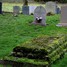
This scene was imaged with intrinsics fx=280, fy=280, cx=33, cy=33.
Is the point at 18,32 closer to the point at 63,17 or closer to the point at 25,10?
the point at 63,17

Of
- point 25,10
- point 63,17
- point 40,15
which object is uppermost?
point 40,15

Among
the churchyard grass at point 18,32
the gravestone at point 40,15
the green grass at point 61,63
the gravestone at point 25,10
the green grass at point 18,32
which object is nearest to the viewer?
the green grass at point 61,63

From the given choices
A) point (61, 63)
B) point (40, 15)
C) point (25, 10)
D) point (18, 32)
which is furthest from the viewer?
point (25, 10)

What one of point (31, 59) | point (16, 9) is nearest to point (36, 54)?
point (31, 59)

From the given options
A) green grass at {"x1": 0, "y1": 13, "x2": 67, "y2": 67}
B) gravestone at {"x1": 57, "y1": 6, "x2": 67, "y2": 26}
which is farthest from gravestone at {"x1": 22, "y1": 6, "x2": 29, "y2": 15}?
gravestone at {"x1": 57, "y1": 6, "x2": 67, "y2": 26}

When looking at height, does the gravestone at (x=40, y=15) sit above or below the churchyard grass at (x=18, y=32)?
above

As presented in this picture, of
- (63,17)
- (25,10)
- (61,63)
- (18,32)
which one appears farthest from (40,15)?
(61,63)

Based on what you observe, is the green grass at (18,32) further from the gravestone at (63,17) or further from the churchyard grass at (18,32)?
the gravestone at (63,17)

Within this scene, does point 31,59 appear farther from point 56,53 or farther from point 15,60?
point 56,53

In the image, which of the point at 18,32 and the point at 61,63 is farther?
the point at 18,32

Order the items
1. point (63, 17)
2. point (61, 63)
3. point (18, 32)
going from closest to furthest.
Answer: point (61, 63) < point (18, 32) < point (63, 17)

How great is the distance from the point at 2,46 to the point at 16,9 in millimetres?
12454

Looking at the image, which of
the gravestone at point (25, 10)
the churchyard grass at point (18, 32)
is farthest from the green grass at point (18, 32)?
the gravestone at point (25, 10)

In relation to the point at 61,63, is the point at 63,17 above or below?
above
